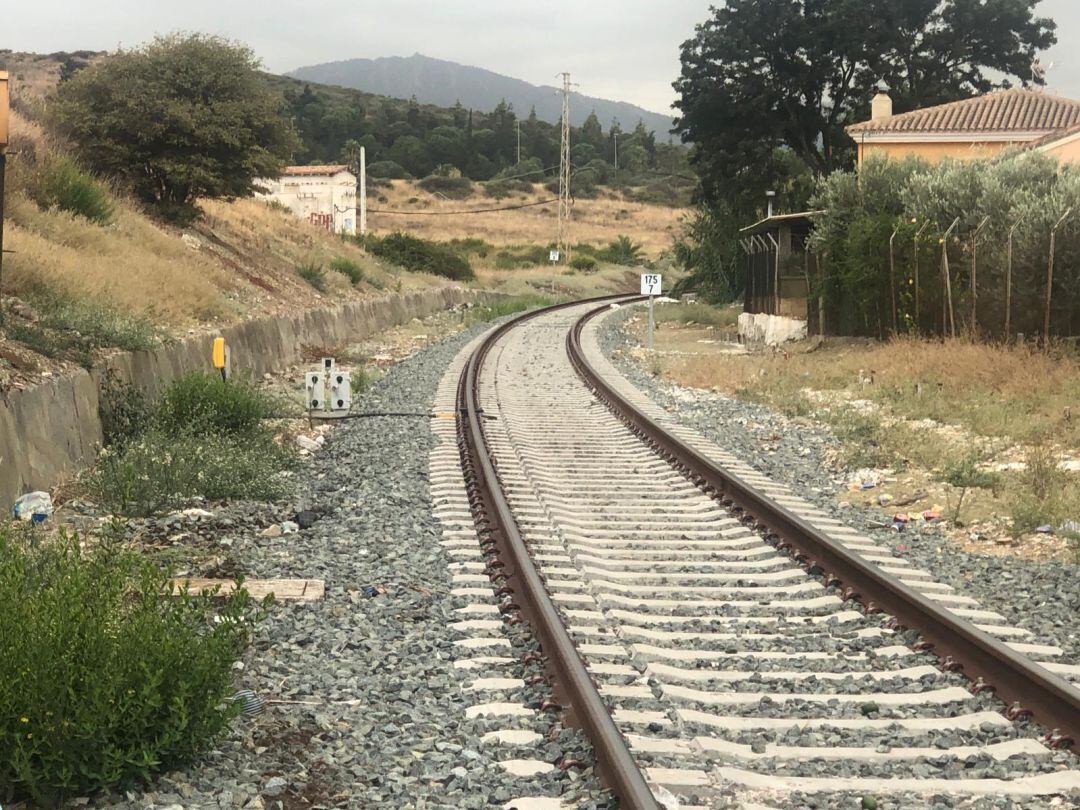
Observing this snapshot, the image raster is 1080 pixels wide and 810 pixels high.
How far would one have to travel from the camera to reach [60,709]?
14.3 feet

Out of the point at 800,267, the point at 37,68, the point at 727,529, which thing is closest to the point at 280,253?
the point at 800,267

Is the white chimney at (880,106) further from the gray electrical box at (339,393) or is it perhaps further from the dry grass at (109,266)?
the gray electrical box at (339,393)

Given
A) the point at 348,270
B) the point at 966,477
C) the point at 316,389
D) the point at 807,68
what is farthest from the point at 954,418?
the point at 807,68

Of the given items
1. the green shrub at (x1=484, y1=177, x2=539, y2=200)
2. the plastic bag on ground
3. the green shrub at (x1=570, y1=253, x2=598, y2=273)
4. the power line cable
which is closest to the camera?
the plastic bag on ground

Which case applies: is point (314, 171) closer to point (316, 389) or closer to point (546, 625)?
point (316, 389)

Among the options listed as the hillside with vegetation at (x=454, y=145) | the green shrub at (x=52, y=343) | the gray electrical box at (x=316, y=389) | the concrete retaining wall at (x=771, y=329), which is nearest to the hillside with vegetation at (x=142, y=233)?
the green shrub at (x=52, y=343)

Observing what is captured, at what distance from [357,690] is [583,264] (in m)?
72.0

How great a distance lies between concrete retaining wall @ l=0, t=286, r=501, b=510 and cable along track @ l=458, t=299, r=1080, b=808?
11.8ft

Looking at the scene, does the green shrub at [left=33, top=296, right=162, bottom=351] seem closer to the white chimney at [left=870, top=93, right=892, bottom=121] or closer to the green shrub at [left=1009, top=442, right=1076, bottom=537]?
the green shrub at [left=1009, top=442, right=1076, bottom=537]

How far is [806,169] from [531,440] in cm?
3637

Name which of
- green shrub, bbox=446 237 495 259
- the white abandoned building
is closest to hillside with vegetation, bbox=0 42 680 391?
the white abandoned building

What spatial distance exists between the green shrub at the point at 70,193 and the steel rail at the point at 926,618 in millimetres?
13624

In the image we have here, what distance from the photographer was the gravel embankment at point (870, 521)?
23.9 ft

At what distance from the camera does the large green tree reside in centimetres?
4712
